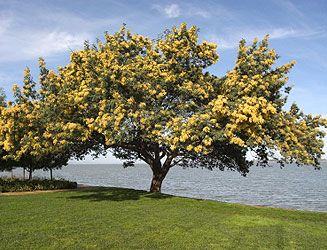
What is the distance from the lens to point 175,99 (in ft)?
81.0

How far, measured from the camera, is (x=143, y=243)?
1388 centimetres

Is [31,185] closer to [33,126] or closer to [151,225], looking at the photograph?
[33,126]

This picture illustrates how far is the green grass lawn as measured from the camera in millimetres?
14008

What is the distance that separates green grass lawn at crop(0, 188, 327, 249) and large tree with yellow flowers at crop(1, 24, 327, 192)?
3.46m

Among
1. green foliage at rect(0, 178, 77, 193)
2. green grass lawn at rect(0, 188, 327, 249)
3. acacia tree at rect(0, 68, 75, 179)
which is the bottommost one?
green grass lawn at rect(0, 188, 327, 249)

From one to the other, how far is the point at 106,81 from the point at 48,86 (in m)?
4.26

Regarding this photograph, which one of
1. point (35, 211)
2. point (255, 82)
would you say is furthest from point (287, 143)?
point (35, 211)

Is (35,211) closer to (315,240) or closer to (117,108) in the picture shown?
(117,108)

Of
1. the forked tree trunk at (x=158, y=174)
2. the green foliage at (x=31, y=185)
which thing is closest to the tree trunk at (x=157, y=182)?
the forked tree trunk at (x=158, y=174)

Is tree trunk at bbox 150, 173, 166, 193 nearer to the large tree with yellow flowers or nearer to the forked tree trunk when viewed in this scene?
the forked tree trunk

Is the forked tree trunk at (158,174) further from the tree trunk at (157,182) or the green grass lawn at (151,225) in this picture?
the green grass lawn at (151,225)

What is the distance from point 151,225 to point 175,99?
962 centimetres

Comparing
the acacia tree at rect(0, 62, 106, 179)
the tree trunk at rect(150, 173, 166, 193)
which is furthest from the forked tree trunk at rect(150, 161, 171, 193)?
the acacia tree at rect(0, 62, 106, 179)

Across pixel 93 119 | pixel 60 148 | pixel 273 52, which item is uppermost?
pixel 273 52
